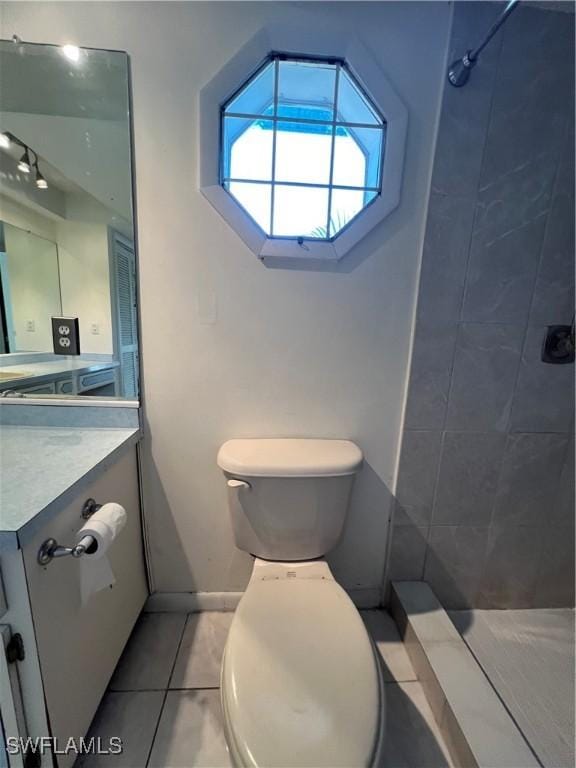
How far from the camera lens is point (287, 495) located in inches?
37.1

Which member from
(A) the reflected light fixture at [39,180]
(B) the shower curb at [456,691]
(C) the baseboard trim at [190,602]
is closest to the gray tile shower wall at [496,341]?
(B) the shower curb at [456,691]

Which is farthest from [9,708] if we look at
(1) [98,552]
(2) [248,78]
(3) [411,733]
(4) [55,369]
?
(2) [248,78]

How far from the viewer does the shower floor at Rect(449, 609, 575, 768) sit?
2.91 feet

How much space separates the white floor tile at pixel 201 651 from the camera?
98 centimetres

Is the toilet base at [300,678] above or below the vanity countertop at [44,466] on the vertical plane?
below

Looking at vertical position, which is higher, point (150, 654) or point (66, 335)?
point (66, 335)

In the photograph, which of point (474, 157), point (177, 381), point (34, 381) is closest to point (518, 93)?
point (474, 157)

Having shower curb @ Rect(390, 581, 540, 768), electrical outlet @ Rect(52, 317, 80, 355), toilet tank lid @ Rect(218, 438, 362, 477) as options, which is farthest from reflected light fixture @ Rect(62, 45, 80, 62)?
shower curb @ Rect(390, 581, 540, 768)

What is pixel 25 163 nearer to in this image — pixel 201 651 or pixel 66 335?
pixel 66 335

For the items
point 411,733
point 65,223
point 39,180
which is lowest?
point 411,733

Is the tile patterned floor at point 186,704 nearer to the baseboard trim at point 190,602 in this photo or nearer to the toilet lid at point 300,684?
the baseboard trim at point 190,602

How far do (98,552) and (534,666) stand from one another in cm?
146

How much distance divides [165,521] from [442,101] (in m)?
1.64

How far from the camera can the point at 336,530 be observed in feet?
3.29
